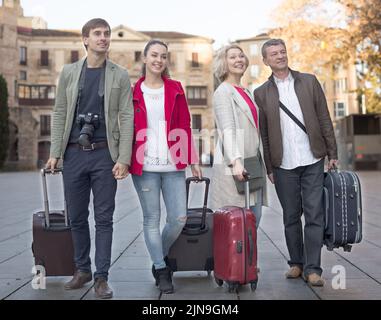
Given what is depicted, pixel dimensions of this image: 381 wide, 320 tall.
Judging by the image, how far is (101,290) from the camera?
4.15 m

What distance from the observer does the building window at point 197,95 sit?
208 feet

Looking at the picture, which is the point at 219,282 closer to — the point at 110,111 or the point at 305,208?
the point at 305,208

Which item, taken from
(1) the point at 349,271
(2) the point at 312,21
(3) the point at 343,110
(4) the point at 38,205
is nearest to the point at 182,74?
(3) the point at 343,110

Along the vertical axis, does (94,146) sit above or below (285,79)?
below

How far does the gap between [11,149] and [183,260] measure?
149 ft

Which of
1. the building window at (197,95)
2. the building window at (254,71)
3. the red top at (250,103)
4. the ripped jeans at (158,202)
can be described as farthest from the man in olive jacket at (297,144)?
the building window at (254,71)

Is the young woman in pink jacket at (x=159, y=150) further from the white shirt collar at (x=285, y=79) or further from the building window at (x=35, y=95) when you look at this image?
the building window at (x=35, y=95)

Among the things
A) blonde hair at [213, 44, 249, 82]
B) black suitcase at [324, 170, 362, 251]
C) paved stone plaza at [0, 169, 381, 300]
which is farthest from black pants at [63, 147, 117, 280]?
black suitcase at [324, 170, 362, 251]

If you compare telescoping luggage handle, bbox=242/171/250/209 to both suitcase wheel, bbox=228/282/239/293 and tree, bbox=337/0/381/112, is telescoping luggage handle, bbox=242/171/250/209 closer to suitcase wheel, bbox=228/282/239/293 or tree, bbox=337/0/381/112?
suitcase wheel, bbox=228/282/239/293

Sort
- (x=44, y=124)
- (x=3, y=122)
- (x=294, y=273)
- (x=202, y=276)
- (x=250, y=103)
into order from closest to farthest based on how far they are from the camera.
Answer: (x=250, y=103) → (x=294, y=273) → (x=202, y=276) → (x=3, y=122) → (x=44, y=124)

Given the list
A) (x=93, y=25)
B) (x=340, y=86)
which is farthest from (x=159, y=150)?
(x=340, y=86)

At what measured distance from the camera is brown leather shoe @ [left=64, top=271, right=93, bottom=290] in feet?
14.6

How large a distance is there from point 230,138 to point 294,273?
4.28ft
